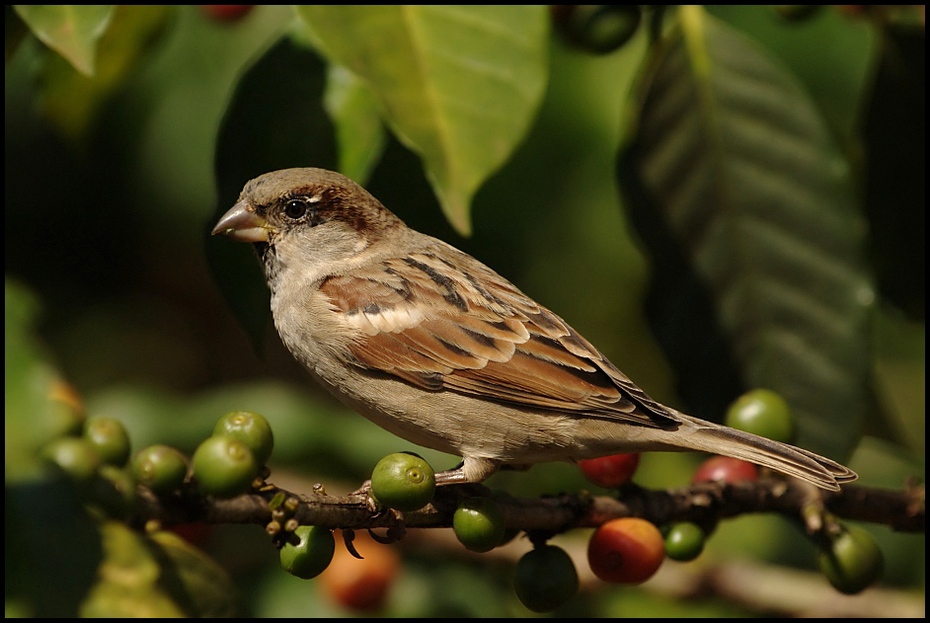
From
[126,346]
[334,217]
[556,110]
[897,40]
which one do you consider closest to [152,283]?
[126,346]

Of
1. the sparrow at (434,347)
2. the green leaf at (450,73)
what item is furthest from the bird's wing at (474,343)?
the green leaf at (450,73)

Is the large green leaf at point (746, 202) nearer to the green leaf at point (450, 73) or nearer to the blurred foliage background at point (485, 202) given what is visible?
the blurred foliage background at point (485, 202)

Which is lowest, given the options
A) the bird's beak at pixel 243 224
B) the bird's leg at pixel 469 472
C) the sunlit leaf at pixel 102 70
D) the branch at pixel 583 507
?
the bird's leg at pixel 469 472

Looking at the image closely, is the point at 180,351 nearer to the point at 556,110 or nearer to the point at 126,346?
the point at 126,346

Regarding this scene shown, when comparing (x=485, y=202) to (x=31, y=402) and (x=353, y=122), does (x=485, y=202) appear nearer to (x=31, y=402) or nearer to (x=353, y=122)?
(x=353, y=122)

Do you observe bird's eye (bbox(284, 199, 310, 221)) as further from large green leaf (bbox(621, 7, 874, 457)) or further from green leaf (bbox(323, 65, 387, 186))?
large green leaf (bbox(621, 7, 874, 457))

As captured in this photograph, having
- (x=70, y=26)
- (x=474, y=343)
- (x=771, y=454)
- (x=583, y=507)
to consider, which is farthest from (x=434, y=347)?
(x=70, y=26)
